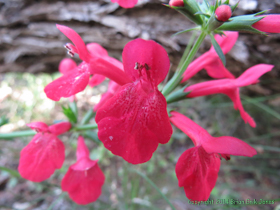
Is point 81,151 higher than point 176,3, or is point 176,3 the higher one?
point 176,3

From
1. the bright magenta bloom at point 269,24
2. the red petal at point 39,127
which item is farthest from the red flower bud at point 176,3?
the red petal at point 39,127

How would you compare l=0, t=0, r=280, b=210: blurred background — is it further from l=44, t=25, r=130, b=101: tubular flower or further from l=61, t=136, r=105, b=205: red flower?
l=44, t=25, r=130, b=101: tubular flower

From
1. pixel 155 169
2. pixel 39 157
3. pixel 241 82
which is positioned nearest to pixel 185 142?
pixel 155 169

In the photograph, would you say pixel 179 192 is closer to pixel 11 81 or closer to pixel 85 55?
pixel 85 55

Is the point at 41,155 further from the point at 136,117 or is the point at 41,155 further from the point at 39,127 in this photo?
the point at 136,117

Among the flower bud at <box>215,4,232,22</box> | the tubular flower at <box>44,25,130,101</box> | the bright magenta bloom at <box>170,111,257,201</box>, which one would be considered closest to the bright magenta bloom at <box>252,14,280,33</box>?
the flower bud at <box>215,4,232,22</box>

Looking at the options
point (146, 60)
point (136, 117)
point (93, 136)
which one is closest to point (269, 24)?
point (146, 60)
